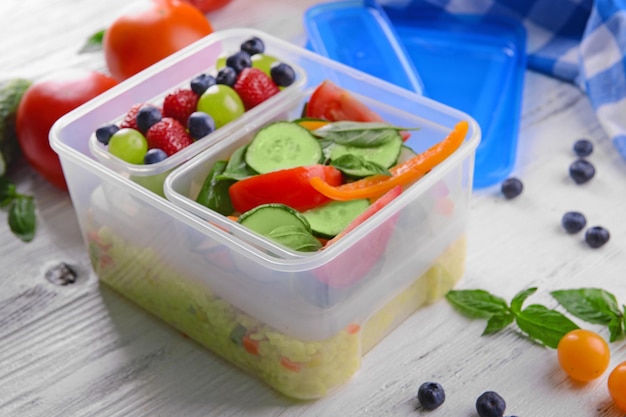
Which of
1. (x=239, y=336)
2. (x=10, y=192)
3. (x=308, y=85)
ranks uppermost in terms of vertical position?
(x=308, y=85)

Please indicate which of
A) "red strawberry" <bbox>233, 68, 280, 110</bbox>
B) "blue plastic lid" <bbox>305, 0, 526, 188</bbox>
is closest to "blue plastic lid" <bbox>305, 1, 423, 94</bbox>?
"blue plastic lid" <bbox>305, 0, 526, 188</bbox>

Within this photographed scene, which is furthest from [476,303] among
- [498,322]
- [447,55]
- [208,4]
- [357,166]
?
[208,4]

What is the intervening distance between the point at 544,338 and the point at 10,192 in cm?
88

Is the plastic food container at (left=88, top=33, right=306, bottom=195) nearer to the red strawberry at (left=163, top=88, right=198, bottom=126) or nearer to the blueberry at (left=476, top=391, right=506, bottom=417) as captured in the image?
the red strawberry at (left=163, top=88, right=198, bottom=126)

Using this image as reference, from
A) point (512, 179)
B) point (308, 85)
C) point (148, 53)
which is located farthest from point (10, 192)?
point (512, 179)

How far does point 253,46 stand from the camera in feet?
4.89

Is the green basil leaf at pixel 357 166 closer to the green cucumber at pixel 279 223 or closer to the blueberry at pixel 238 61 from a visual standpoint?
the green cucumber at pixel 279 223

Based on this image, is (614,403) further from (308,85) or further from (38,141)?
(38,141)

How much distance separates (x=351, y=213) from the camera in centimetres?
120

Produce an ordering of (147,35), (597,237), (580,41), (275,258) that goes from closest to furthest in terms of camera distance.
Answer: (275,258)
(597,237)
(147,35)
(580,41)

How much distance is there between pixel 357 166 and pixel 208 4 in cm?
88

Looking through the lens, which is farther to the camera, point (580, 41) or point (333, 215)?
point (580, 41)

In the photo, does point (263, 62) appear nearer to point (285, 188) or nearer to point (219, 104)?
point (219, 104)

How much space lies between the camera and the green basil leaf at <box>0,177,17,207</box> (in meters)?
1.57
